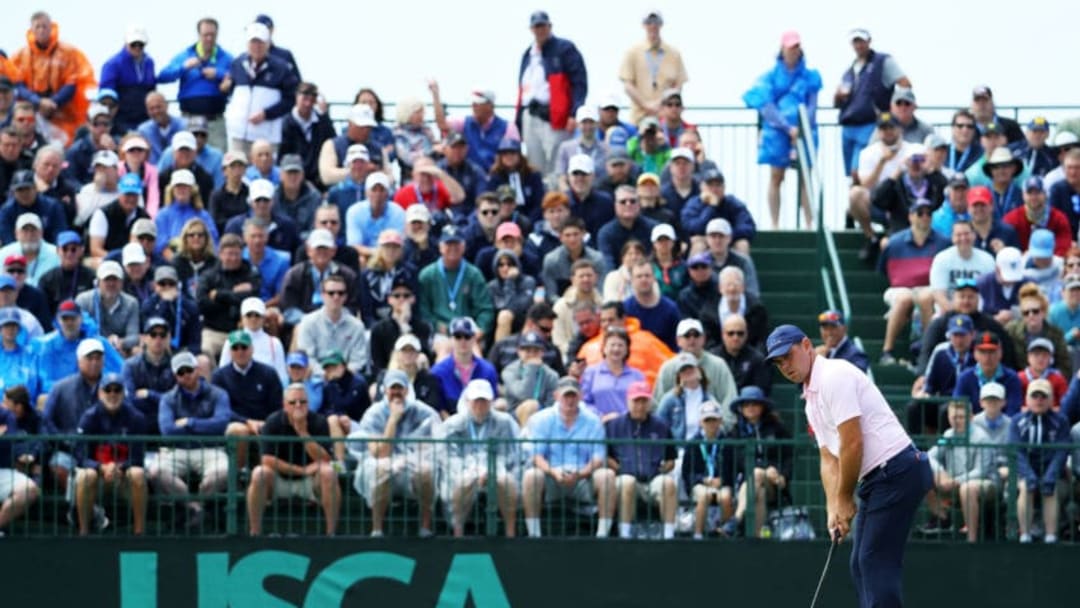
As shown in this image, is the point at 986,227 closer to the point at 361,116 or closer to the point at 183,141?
the point at 361,116

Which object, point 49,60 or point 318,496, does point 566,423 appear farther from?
point 49,60

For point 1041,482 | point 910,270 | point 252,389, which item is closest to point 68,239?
point 252,389

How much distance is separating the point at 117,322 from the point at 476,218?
3.60m

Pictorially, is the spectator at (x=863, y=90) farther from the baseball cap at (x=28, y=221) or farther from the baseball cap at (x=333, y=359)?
the baseball cap at (x=28, y=221)

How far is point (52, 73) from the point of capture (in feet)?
83.6

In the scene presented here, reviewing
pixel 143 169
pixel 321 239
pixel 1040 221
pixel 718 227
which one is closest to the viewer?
pixel 321 239

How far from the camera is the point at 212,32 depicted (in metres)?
25.1

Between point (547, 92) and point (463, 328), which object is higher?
point (547, 92)

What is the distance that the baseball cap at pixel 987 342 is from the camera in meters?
19.9

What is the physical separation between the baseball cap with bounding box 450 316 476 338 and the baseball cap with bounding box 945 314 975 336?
393 cm

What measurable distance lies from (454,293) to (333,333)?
1.36 meters

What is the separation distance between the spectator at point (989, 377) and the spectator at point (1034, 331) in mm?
629

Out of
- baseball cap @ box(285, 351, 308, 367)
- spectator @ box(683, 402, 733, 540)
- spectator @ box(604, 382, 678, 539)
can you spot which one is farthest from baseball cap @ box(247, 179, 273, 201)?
spectator @ box(683, 402, 733, 540)

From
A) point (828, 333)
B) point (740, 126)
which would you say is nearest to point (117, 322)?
→ point (828, 333)
